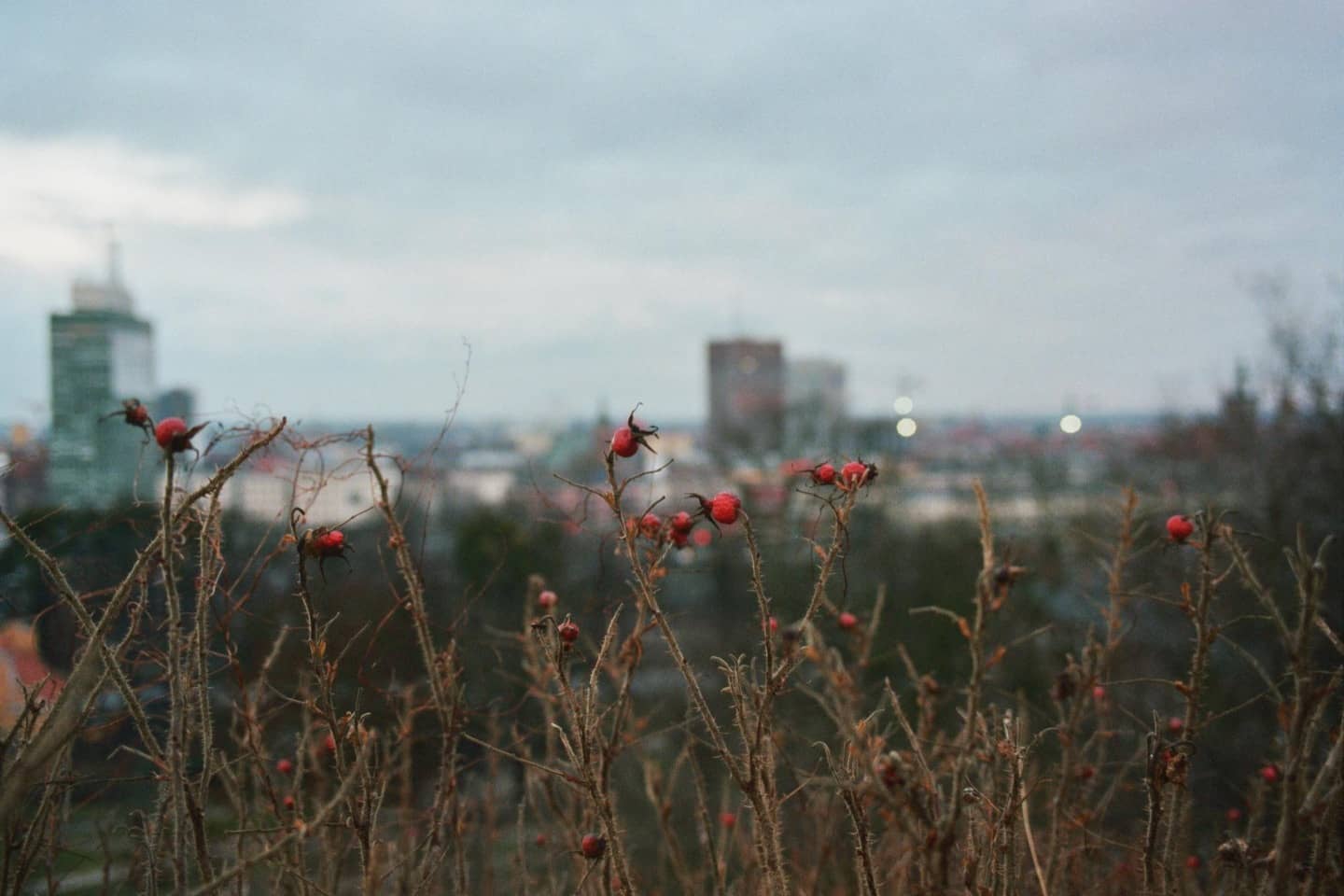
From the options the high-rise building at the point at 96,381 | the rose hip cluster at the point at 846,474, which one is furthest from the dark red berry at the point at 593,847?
the high-rise building at the point at 96,381

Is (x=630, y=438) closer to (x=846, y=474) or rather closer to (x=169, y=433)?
(x=846, y=474)

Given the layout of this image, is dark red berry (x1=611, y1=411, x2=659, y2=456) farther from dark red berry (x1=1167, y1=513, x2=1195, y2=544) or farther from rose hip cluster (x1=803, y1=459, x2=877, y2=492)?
dark red berry (x1=1167, y1=513, x2=1195, y2=544)

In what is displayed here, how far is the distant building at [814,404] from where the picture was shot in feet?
73.8

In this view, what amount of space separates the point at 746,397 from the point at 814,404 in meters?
2.60

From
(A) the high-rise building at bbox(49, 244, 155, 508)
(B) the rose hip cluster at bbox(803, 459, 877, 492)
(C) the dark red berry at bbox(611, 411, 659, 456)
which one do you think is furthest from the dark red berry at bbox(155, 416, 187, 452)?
(A) the high-rise building at bbox(49, 244, 155, 508)

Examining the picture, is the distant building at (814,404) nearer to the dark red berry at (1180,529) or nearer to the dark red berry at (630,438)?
the dark red berry at (1180,529)

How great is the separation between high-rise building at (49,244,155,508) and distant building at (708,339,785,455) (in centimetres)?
1291

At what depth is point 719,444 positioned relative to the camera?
907 inches

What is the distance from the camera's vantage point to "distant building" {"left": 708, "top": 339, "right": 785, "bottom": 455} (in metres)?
22.8

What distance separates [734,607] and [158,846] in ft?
54.9

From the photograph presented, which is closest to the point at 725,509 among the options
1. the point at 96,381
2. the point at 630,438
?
the point at 630,438

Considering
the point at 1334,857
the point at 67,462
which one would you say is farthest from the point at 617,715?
the point at 67,462

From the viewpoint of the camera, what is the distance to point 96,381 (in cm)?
1030

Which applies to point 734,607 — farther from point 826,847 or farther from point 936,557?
point 826,847
